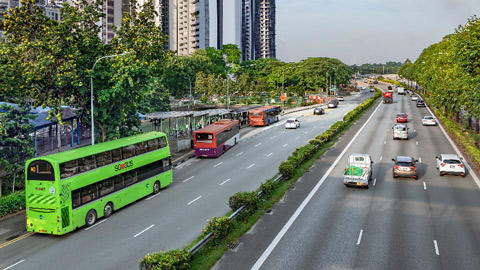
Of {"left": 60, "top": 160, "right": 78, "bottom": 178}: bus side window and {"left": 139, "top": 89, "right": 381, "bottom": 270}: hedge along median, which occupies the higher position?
{"left": 60, "top": 160, "right": 78, "bottom": 178}: bus side window

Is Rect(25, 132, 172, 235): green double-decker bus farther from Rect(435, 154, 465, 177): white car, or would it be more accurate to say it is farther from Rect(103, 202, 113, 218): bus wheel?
Rect(435, 154, 465, 177): white car

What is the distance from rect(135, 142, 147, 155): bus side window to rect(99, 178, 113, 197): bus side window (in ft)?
10.9

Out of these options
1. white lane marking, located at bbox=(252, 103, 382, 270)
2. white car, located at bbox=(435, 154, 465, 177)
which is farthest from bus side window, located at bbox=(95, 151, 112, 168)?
white car, located at bbox=(435, 154, 465, 177)

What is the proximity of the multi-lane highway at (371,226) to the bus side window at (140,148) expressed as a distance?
10.2 metres

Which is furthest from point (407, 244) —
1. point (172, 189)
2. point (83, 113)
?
point (83, 113)

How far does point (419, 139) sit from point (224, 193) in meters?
31.8

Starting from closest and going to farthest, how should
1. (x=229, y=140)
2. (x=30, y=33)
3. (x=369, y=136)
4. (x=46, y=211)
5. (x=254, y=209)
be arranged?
1. (x=46, y=211)
2. (x=254, y=209)
3. (x=30, y=33)
4. (x=229, y=140)
5. (x=369, y=136)

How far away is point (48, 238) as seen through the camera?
20922mm

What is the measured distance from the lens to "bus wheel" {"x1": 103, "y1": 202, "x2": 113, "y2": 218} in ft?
77.6

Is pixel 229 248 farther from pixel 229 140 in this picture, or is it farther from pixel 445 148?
pixel 445 148

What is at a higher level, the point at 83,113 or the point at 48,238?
the point at 83,113

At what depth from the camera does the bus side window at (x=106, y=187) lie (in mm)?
23219

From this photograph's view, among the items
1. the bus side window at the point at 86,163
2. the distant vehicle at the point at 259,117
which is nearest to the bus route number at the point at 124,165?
the bus side window at the point at 86,163

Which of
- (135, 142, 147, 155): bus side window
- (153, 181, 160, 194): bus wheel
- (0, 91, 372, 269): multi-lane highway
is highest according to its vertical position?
(135, 142, 147, 155): bus side window
